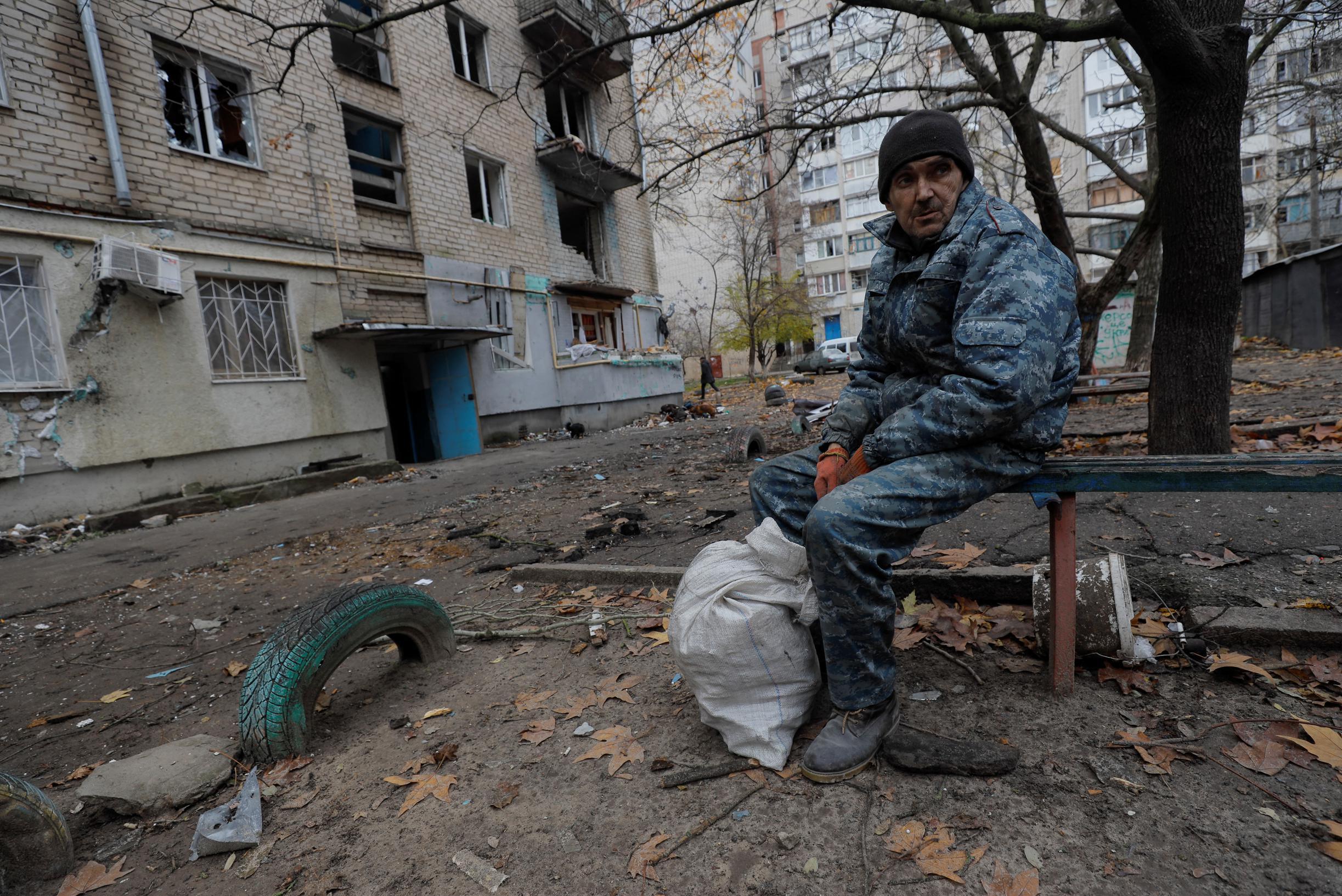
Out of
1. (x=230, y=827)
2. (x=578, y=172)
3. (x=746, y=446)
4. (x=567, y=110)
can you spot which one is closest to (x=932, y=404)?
(x=230, y=827)

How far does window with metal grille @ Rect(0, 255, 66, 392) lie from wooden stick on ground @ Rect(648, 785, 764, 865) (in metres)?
9.06

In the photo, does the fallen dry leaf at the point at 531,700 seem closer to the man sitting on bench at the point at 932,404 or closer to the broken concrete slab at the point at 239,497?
the man sitting on bench at the point at 932,404

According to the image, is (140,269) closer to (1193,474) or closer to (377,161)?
(377,161)

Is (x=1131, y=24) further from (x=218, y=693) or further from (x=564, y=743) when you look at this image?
(x=218, y=693)

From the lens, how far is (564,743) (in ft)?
7.14

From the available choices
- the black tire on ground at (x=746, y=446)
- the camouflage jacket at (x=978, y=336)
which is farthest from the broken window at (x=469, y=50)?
the camouflage jacket at (x=978, y=336)

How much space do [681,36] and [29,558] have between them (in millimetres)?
8297

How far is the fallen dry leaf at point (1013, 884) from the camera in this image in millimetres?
1362

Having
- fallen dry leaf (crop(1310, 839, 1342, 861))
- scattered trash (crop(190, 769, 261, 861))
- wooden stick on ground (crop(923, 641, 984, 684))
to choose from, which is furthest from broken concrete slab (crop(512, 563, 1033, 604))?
scattered trash (crop(190, 769, 261, 861))

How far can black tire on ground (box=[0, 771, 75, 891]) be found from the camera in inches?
67.1

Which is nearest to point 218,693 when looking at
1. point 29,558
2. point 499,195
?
point 29,558

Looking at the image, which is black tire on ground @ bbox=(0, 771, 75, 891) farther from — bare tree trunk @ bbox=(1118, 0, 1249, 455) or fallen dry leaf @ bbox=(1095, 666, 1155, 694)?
bare tree trunk @ bbox=(1118, 0, 1249, 455)

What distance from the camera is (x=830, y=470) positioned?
204 cm

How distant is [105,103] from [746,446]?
904 cm
